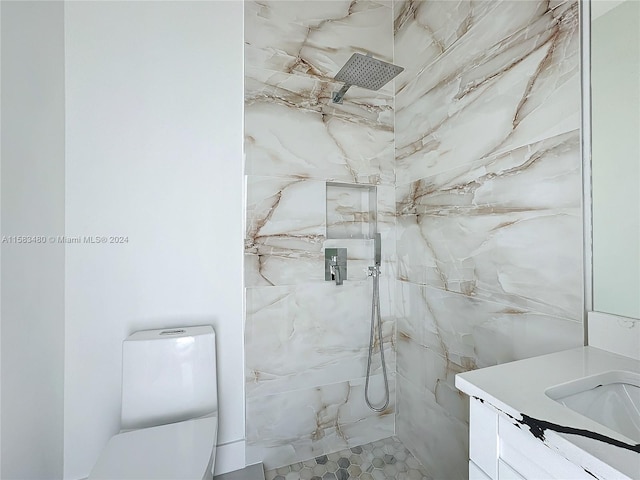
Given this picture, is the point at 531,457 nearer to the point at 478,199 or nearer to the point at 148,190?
the point at 478,199

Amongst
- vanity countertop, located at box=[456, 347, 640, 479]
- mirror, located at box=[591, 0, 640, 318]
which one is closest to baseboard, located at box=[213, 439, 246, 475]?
vanity countertop, located at box=[456, 347, 640, 479]

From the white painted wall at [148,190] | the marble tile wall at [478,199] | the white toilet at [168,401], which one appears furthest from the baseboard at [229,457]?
the marble tile wall at [478,199]

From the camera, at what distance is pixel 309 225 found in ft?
5.49

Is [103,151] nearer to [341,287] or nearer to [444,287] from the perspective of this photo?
[341,287]

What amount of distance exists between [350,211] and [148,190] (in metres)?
1.05

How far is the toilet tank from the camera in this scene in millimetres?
1280

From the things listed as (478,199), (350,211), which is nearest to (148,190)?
(350,211)

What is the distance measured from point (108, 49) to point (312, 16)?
103 cm

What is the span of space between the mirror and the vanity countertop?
21 cm

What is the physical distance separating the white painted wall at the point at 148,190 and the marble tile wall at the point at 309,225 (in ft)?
0.34

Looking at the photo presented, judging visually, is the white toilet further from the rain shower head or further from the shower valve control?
the rain shower head

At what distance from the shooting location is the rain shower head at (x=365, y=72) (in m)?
1.40

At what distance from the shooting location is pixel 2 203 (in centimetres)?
100

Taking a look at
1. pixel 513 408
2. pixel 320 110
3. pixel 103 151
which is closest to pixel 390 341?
pixel 513 408
